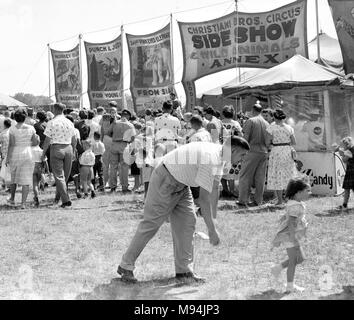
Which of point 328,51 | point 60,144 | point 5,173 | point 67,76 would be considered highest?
point 328,51

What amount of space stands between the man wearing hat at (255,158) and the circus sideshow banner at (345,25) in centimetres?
373

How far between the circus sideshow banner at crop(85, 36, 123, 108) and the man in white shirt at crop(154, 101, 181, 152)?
13.6m

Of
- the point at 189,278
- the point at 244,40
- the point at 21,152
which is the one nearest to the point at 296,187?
the point at 189,278

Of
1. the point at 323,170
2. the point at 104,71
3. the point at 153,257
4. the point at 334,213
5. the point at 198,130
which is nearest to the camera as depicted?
the point at 153,257

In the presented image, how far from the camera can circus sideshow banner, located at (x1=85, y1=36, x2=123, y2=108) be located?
23391mm

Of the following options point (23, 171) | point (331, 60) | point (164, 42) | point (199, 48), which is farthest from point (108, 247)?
point (331, 60)

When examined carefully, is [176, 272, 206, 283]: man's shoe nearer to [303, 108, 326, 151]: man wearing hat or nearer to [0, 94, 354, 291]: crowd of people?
[0, 94, 354, 291]: crowd of people

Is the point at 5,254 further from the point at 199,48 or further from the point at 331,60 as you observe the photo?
the point at 331,60

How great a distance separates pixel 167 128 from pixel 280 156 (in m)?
2.18

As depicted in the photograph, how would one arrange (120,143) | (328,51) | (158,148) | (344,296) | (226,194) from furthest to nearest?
1. (328,51)
2. (120,143)
3. (226,194)
4. (158,148)
5. (344,296)

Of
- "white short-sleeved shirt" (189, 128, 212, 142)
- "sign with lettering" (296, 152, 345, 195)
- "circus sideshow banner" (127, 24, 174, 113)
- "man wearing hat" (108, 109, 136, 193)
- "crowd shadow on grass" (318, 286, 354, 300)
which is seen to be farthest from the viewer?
"circus sideshow banner" (127, 24, 174, 113)

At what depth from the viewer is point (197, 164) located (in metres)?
5.33

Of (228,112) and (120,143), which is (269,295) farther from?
(120,143)

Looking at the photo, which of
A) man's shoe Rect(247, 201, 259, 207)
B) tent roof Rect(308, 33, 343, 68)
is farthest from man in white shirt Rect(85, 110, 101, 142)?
tent roof Rect(308, 33, 343, 68)
